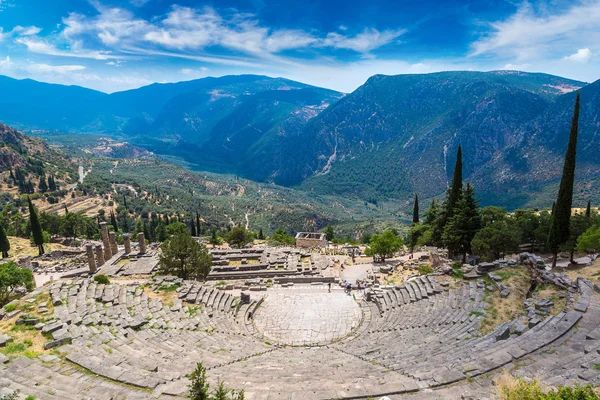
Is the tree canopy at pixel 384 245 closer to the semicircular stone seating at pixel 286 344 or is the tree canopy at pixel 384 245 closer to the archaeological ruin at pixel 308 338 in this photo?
the archaeological ruin at pixel 308 338

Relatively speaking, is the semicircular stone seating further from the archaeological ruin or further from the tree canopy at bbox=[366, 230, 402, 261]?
the tree canopy at bbox=[366, 230, 402, 261]

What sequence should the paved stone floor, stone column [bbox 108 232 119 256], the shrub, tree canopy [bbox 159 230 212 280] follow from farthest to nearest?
stone column [bbox 108 232 119 256], tree canopy [bbox 159 230 212 280], the paved stone floor, the shrub

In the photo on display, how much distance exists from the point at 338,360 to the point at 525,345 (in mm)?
8657

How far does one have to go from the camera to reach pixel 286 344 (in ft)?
73.2

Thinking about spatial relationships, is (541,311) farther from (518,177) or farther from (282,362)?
(518,177)

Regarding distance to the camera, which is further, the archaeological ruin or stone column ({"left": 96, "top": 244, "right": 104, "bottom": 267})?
stone column ({"left": 96, "top": 244, "right": 104, "bottom": 267})

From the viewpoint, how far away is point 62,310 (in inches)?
788

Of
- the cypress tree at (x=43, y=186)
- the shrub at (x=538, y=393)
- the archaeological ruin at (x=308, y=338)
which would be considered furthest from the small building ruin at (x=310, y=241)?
the cypress tree at (x=43, y=186)

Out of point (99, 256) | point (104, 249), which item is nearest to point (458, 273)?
point (99, 256)

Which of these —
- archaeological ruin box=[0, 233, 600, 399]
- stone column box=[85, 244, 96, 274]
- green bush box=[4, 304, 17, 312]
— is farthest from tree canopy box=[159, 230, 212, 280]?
green bush box=[4, 304, 17, 312]

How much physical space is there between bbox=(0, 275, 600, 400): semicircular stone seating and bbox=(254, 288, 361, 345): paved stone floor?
15cm

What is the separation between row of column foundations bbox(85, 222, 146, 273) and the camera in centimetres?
4244

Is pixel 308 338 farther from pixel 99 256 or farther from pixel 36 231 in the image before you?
pixel 36 231

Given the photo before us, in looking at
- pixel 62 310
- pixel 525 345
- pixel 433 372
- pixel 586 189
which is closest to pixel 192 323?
pixel 62 310
